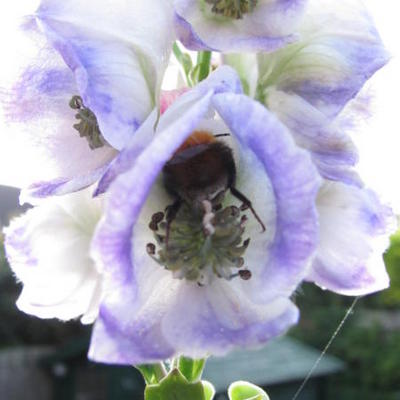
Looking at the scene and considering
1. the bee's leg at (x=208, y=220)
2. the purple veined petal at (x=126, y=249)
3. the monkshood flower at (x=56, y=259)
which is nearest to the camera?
the purple veined petal at (x=126, y=249)

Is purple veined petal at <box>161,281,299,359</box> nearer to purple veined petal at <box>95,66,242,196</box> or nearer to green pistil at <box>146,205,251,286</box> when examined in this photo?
green pistil at <box>146,205,251,286</box>

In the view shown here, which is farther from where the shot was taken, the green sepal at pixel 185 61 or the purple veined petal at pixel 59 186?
the green sepal at pixel 185 61

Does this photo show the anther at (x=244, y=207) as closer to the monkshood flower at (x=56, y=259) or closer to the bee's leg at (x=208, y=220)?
the bee's leg at (x=208, y=220)

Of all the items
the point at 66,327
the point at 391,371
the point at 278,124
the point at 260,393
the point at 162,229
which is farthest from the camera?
the point at 66,327

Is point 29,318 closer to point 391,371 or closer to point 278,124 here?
point 391,371

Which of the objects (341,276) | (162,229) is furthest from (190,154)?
(341,276)

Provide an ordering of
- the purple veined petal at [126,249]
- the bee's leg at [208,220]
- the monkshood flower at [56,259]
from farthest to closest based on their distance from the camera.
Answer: the monkshood flower at [56,259] < the bee's leg at [208,220] < the purple veined petal at [126,249]

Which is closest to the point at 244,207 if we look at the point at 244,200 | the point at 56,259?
the point at 244,200

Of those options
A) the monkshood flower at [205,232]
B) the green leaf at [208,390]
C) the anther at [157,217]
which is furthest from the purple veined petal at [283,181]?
the green leaf at [208,390]
